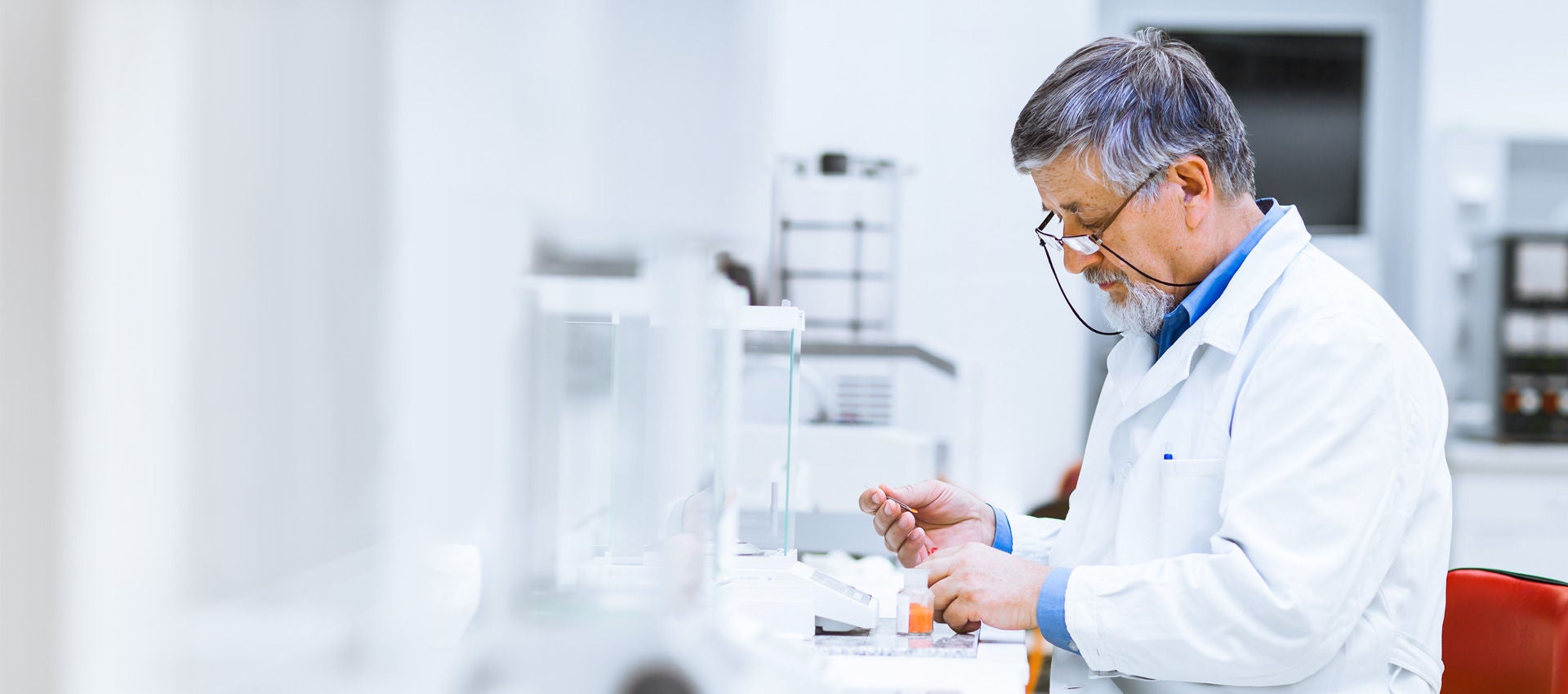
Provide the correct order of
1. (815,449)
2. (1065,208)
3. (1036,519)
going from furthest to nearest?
(815,449) → (1036,519) → (1065,208)

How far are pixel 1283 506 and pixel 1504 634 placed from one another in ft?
1.51

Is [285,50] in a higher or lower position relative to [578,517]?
higher

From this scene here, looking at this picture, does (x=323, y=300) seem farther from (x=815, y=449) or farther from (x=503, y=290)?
(x=815, y=449)

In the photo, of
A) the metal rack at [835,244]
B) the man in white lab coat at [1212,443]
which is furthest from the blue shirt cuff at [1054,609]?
the metal rack at [835,244]

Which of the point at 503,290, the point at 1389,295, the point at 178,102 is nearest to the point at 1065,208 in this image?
the point at 503,290

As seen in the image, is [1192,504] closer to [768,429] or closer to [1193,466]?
[1193,466]

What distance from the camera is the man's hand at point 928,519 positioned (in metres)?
1.41

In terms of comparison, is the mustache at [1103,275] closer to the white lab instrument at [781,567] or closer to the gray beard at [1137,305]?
the gray beard at [1137,305]

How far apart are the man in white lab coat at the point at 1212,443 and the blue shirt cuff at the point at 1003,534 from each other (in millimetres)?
79

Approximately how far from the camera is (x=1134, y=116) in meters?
1.17

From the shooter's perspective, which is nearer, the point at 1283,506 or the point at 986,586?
the point at 1283,506

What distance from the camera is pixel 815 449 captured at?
232 centimetres

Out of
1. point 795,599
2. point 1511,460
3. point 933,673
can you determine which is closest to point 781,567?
Answer: point 795,599

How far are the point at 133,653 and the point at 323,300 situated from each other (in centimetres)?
16
